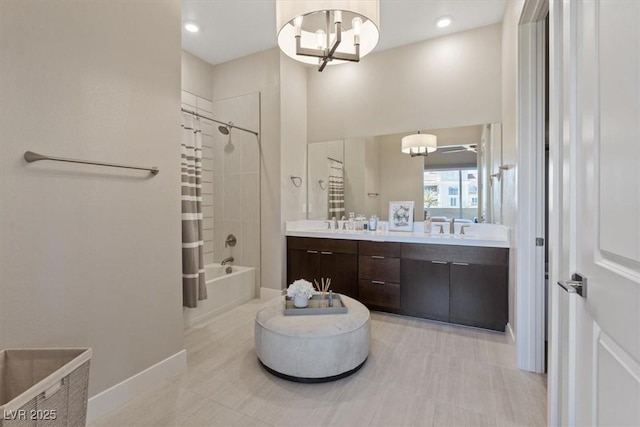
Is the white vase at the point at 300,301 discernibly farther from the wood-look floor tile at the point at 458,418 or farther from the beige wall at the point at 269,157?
the beige wall at the point at 269,157

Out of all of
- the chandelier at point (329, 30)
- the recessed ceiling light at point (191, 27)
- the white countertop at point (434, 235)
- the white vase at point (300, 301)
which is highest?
the recessed ceiling light at point (191, 27)

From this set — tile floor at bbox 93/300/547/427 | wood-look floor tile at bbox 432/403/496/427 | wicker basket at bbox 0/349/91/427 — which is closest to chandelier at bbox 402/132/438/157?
tile floor at bbox 93/300/547/427

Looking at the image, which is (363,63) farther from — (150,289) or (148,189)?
(150,289)

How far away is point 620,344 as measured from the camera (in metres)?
0.75

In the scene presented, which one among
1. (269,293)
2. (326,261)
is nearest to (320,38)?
(326,261)

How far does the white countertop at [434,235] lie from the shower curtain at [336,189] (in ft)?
0.67

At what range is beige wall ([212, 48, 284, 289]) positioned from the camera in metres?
3.57

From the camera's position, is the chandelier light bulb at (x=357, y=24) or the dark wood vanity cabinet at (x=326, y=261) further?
the dark wood vanity cabinet at (x=326, y=261)

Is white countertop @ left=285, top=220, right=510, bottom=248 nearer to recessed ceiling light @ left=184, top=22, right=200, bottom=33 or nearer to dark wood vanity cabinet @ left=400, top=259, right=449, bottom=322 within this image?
dark wood vanity cabinet @ left=400, top=259, right=449, bottom=322

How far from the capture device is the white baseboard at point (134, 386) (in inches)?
63.3

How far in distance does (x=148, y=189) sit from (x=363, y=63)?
2.88 metres

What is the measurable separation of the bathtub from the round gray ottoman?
123 cm

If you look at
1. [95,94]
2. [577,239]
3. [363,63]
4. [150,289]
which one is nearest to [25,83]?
[95,94]

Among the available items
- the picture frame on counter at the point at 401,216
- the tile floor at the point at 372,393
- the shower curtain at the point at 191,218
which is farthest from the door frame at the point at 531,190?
the shower curtain at the point at 191,218
